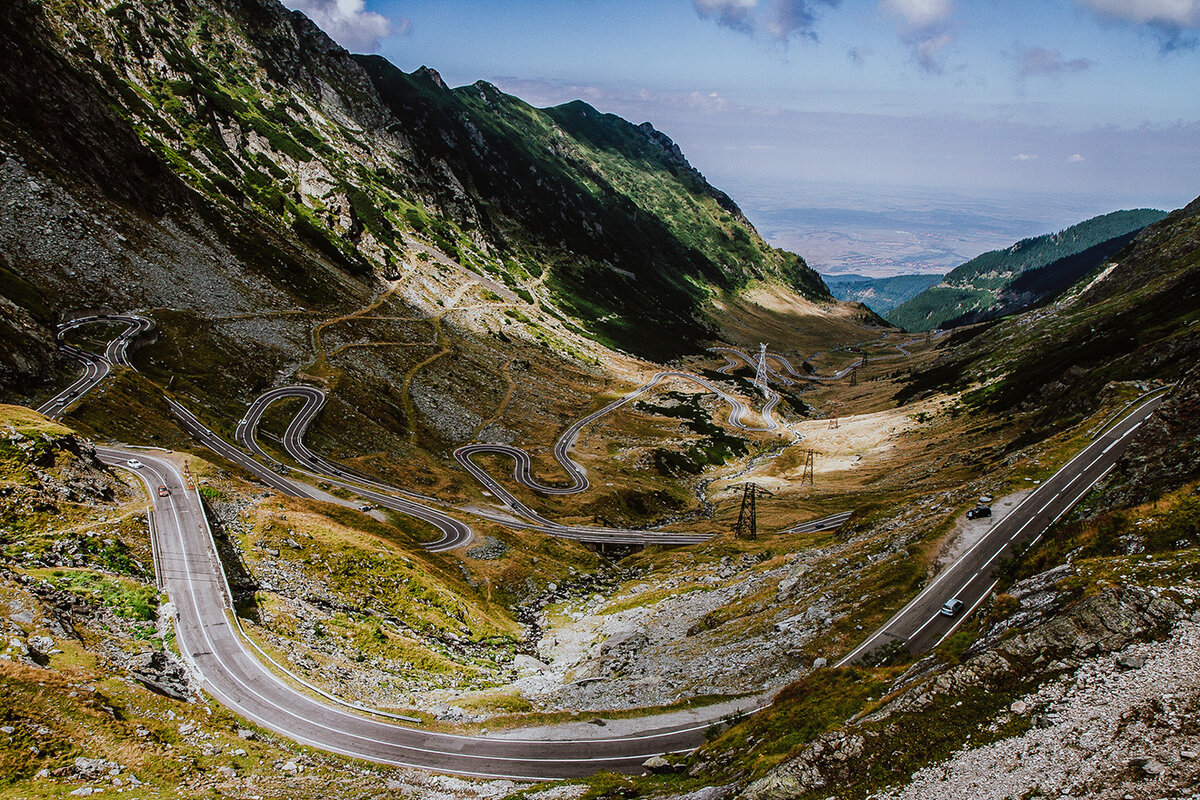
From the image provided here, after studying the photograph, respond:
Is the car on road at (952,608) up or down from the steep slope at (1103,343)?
down

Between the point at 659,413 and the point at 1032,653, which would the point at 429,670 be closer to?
the point at 1032,653

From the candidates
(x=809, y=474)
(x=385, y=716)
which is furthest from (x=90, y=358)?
(x=809, y=474)

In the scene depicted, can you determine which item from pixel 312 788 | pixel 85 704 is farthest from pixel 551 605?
pixel 85 704

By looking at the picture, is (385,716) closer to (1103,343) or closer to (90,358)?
(90,358)

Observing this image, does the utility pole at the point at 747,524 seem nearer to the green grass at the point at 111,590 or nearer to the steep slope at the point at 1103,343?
the steep slope at the point at 1103,343

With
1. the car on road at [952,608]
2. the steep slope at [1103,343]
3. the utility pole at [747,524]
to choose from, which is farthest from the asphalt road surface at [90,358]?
the steep slope at [1103,343]

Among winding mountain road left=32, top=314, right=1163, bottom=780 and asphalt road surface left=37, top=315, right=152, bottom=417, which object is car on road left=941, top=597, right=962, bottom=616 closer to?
winding mountain road left=32, top=314, right=1163, bottom=780

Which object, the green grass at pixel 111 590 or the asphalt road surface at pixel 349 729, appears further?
the asphalt road surface at pixel 349 729

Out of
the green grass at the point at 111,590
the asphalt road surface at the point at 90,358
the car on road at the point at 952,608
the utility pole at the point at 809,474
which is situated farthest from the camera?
the utility pole at the point at 809,474
